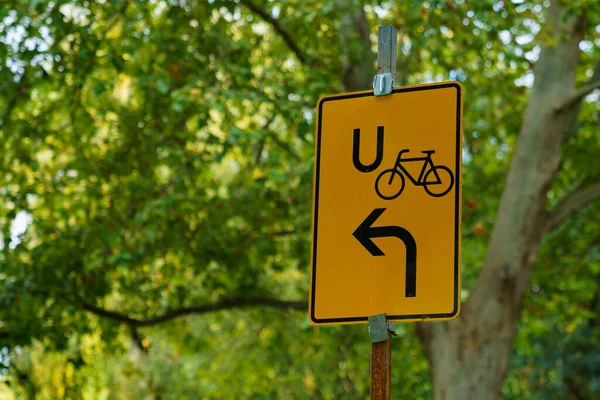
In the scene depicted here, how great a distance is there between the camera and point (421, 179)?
3.33 meters

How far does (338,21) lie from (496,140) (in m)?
3.21

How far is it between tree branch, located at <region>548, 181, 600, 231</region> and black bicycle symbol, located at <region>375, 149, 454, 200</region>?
654 centimetres

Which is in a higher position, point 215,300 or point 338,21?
point 338,21

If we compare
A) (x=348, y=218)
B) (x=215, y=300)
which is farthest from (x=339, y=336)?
(x=348, y=218)

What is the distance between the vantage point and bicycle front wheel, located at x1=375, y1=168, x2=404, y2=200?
3.34 meters

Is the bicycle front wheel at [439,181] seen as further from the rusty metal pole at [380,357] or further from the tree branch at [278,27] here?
the tree branch at [278,27]

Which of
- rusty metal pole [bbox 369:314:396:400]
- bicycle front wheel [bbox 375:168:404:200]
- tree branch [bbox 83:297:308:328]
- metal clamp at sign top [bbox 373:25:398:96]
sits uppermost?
metal clamp at sign top [bbox 373:25:398:96]

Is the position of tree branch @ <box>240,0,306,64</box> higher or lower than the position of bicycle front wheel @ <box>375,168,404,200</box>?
higher

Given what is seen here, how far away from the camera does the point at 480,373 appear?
901 centimetres

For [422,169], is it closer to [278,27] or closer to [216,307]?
[278,27]

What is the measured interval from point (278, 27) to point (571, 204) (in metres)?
3.58

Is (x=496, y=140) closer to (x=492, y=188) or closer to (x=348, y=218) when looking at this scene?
(x=492, y=188)

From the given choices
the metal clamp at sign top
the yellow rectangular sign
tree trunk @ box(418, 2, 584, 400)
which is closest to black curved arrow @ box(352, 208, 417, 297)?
the yellow rectangular sign

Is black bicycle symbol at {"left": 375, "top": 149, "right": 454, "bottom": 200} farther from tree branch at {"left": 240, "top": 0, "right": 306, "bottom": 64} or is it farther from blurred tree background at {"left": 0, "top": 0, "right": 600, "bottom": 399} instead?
tree branch at {"left": 240, "top": 0, "right": 306, "bottom": 64}
